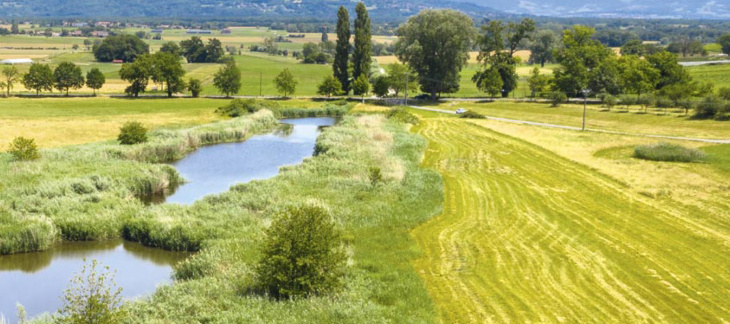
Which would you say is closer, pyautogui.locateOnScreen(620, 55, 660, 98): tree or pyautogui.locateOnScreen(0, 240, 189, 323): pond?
pyautogui.locateOnScreen(0, 240, 189, 323): pond

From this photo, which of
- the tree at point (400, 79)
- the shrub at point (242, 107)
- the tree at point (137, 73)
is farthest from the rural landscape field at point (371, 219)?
the tree at point (137, 73)

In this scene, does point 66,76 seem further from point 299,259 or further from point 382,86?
point 299,259

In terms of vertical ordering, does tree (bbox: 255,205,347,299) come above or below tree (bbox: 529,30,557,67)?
below

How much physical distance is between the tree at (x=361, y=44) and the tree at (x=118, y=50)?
95.0 m

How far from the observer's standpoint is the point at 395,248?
86.7ft

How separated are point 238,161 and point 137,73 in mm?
61813

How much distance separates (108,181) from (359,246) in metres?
18.9

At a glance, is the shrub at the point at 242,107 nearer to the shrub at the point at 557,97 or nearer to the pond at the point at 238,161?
the pond at the point at 238,161

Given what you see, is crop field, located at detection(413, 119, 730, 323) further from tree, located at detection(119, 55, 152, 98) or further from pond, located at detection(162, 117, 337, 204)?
tree, located at detection(119, 55, 152, 98)

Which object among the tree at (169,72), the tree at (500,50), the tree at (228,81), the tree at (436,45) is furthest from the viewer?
the tree at (228,81)

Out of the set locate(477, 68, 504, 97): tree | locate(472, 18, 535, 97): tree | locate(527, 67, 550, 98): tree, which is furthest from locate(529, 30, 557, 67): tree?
locate(477, 68, 504, 97): tree

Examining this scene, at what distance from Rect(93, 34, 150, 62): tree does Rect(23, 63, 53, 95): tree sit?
2775 inches

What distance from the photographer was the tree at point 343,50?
106062 millimetres

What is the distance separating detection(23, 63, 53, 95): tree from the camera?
10594 cm
